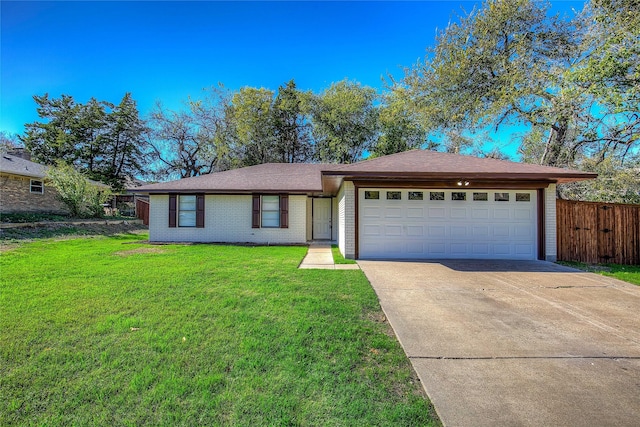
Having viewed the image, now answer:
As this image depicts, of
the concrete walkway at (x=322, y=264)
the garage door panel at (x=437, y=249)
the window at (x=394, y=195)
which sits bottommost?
the concrete walkway at (x=322, y=264)

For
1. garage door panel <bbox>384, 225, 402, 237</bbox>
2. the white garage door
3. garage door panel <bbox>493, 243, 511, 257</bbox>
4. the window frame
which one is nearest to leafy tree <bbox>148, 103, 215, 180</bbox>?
the window frame

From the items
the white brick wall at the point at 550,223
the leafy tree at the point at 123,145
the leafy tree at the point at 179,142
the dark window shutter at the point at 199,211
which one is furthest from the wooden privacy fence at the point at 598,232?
the leafy tree at the point at 123,145

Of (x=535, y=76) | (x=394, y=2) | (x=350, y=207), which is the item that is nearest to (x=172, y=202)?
(x=350, y=207)

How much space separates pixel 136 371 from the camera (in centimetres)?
260

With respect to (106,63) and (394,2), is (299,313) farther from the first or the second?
(106,63)

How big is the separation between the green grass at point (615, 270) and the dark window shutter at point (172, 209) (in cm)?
1367

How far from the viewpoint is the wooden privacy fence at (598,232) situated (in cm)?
842

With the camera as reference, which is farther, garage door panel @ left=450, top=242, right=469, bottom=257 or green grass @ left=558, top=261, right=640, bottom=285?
garage door panel @ left=450, top=242, right=469, bottom=257

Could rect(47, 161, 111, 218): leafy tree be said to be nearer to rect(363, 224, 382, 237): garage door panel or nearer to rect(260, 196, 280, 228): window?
rect(260, 196, 280, 228): window

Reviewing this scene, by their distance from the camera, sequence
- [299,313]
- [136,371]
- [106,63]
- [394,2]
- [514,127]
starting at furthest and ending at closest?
1. [514,127]
2. [106,63]
3. [394,2]
4. [299,313]
5. [136,371]

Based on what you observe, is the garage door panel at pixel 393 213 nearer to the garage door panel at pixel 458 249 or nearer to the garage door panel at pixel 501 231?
the garage door panel at pixel 458 249

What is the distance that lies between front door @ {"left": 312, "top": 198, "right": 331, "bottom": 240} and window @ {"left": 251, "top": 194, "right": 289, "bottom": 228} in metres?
2.01

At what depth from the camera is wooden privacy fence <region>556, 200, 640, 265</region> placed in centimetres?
842

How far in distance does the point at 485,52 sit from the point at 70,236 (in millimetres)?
19395
